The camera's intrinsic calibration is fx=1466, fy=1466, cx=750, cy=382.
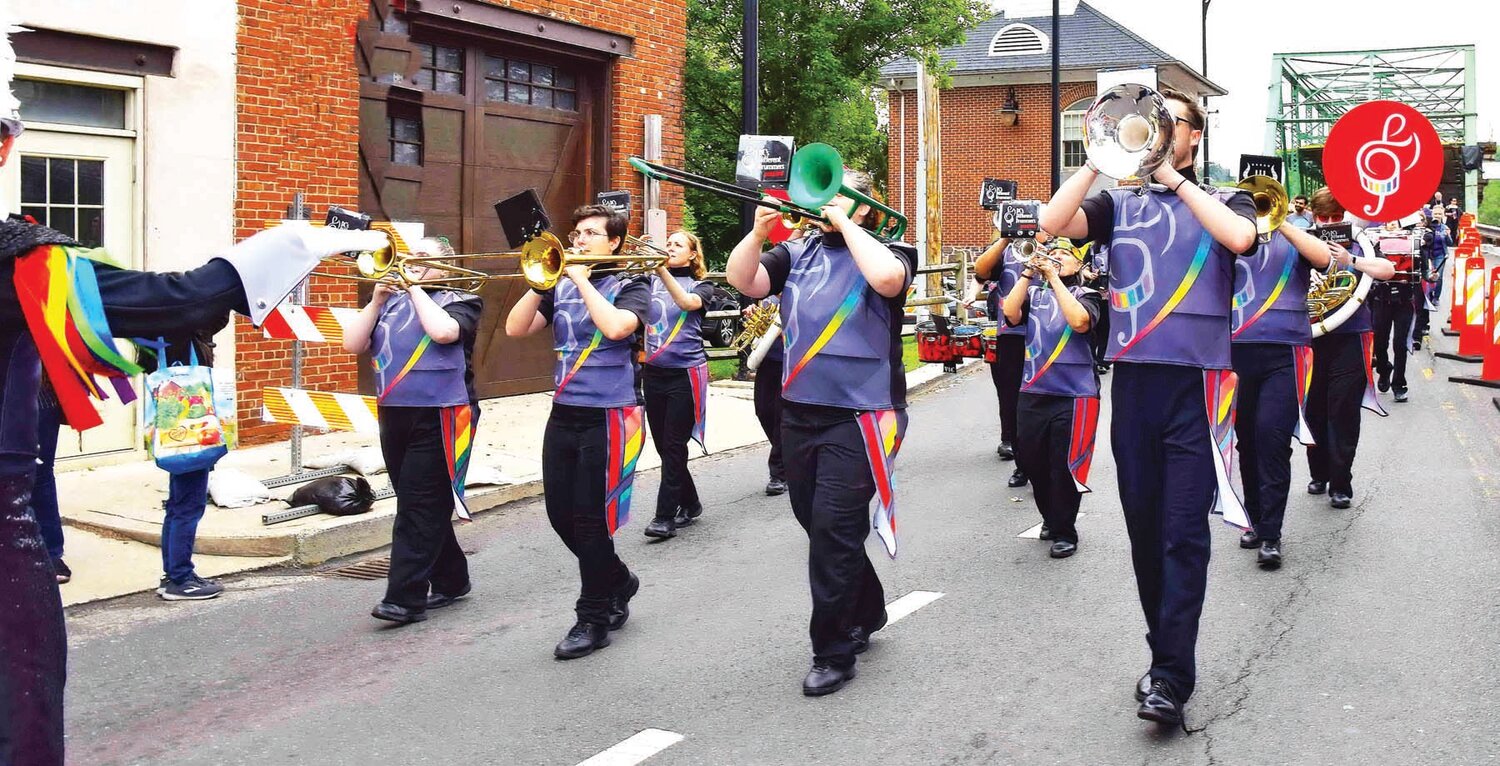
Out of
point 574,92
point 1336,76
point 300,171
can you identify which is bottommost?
point 300,171

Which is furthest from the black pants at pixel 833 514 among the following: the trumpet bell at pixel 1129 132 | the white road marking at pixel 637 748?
the trumpet bell at pixel 1129 132

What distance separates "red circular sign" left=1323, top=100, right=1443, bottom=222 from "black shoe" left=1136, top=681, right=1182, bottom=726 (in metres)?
6.56

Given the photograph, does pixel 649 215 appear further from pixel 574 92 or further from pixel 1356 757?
pixel 1356 757

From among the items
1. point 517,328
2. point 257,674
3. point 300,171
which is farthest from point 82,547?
point 300,171

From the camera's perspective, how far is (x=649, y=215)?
15.9 m

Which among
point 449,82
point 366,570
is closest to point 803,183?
point 366,570

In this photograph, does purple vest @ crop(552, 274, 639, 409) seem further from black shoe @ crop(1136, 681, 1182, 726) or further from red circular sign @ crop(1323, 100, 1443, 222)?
red circular sign @ crop(1323, 100, 1443, 222)

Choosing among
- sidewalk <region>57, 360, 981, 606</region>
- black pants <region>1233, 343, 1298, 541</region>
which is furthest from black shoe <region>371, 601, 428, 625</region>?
black pants <region>1233, 343, 1298, 541</region>

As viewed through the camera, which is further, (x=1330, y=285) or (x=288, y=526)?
(x=1330, y=285)

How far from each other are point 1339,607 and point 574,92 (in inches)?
436

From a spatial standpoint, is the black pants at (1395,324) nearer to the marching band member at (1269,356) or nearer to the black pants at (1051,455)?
the marching band member at (1269,356)

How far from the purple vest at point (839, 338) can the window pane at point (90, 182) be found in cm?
693

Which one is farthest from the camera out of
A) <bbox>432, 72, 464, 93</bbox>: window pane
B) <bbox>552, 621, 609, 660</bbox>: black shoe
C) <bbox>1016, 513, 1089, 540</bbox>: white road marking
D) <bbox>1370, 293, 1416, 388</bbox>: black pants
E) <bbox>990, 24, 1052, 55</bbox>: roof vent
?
<bbox>990, 24, 1052, 55</bbox>: roof vent

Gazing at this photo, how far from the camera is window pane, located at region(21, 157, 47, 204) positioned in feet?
32.9
